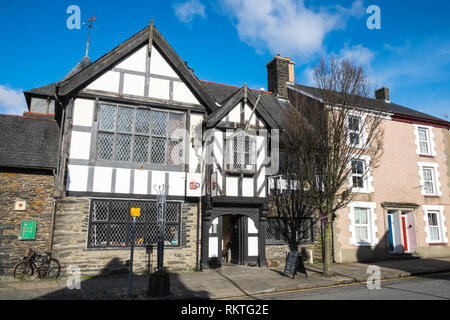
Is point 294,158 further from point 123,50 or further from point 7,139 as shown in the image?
point 7,139

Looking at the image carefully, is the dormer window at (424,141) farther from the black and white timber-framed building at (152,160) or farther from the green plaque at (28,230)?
the green plaque at (28,230)

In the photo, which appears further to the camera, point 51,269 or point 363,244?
point 363,244

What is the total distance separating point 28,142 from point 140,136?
4.44m

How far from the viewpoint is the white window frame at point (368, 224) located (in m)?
16.5

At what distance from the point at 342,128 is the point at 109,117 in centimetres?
853

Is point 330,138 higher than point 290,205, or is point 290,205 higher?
point 330,138

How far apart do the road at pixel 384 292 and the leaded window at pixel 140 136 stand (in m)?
6.24

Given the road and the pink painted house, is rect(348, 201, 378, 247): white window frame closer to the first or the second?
the pink painted house

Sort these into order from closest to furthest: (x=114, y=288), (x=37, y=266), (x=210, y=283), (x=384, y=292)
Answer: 1. (x=384, y=292)
2. (x=114, y=288)
3. (x=210, y=283)
4. (x=37, y=266)

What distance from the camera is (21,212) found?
11.7m

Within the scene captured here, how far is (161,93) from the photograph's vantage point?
13.0m

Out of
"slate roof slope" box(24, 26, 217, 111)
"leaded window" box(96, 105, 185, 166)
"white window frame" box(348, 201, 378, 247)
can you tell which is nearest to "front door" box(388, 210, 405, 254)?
"white window frame" box(348, 201, 378, 247)

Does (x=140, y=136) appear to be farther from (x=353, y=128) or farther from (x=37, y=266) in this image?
(x=353, y=128)

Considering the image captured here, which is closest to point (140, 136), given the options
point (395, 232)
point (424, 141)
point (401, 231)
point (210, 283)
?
Answer: point (210, 283)
